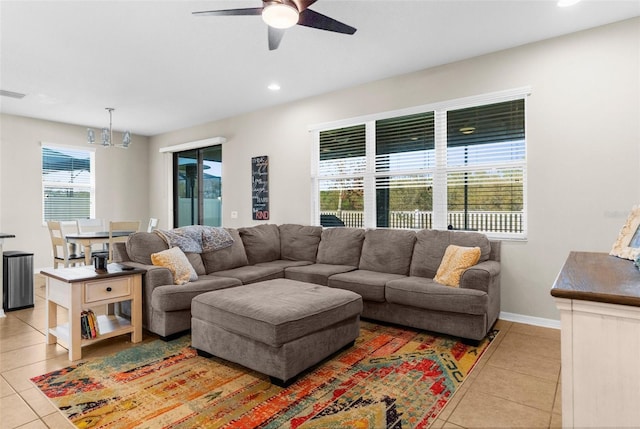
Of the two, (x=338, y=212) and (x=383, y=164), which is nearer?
(x=383, y=164)

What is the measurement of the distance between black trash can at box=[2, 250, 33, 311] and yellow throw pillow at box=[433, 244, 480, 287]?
4365 millimetres

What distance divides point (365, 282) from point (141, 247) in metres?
2.17

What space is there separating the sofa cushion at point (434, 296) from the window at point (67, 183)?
245 inches

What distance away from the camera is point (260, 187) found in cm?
565

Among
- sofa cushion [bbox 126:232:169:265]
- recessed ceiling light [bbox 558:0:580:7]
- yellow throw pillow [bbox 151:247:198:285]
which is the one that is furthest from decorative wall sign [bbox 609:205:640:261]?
sofa cushion [bbox 126:232:169:265]

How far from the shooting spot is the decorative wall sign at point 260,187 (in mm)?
5574

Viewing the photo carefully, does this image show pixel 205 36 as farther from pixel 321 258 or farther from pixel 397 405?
pixel 397 405

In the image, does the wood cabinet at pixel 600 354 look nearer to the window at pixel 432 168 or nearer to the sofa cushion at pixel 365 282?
the sofa cushion at pixel 365 282

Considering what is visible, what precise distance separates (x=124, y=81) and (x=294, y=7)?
3103 millimetres

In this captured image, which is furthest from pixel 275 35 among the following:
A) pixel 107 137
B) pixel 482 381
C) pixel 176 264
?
pixel 107 137

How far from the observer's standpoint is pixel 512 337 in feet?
10.2

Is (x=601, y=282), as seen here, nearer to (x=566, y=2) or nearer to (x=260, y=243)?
(x=566, y=2)

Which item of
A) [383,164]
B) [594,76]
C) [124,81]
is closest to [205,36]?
[124,81]

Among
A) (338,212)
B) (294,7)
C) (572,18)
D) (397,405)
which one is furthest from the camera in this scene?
(338,212)
